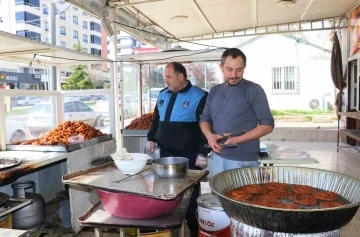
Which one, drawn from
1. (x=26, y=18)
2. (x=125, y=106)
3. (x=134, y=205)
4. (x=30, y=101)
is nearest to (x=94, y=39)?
(x=26, y=18)

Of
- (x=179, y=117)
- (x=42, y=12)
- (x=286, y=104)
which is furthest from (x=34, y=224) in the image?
(x=42, y=12)

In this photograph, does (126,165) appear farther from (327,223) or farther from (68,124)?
(68,124)

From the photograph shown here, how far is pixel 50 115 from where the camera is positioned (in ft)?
13.0

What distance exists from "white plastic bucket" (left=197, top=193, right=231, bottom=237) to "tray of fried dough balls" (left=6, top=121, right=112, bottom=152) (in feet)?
5.43

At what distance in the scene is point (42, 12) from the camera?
2658 cm

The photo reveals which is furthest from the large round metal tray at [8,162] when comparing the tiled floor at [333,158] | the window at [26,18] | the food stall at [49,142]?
the window at [26,18]

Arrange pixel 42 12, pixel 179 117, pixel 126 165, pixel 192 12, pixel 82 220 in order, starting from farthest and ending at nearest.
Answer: pixel 42 12 < pixel 192 12 < pixel 179 117 < pixel 126 165 < pixel 82 220

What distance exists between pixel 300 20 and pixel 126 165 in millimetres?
7120

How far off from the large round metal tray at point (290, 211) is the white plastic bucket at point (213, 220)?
0.95 feet

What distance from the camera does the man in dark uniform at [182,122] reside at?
270 cm

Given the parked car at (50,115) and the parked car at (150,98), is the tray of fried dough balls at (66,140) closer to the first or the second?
the parked car at (50,115)

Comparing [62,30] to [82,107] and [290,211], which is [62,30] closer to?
[82,107]

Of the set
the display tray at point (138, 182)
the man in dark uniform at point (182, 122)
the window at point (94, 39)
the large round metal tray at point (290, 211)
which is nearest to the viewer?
the large round metal tray at point (290, 211)

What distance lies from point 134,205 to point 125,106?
4017 millimetres
